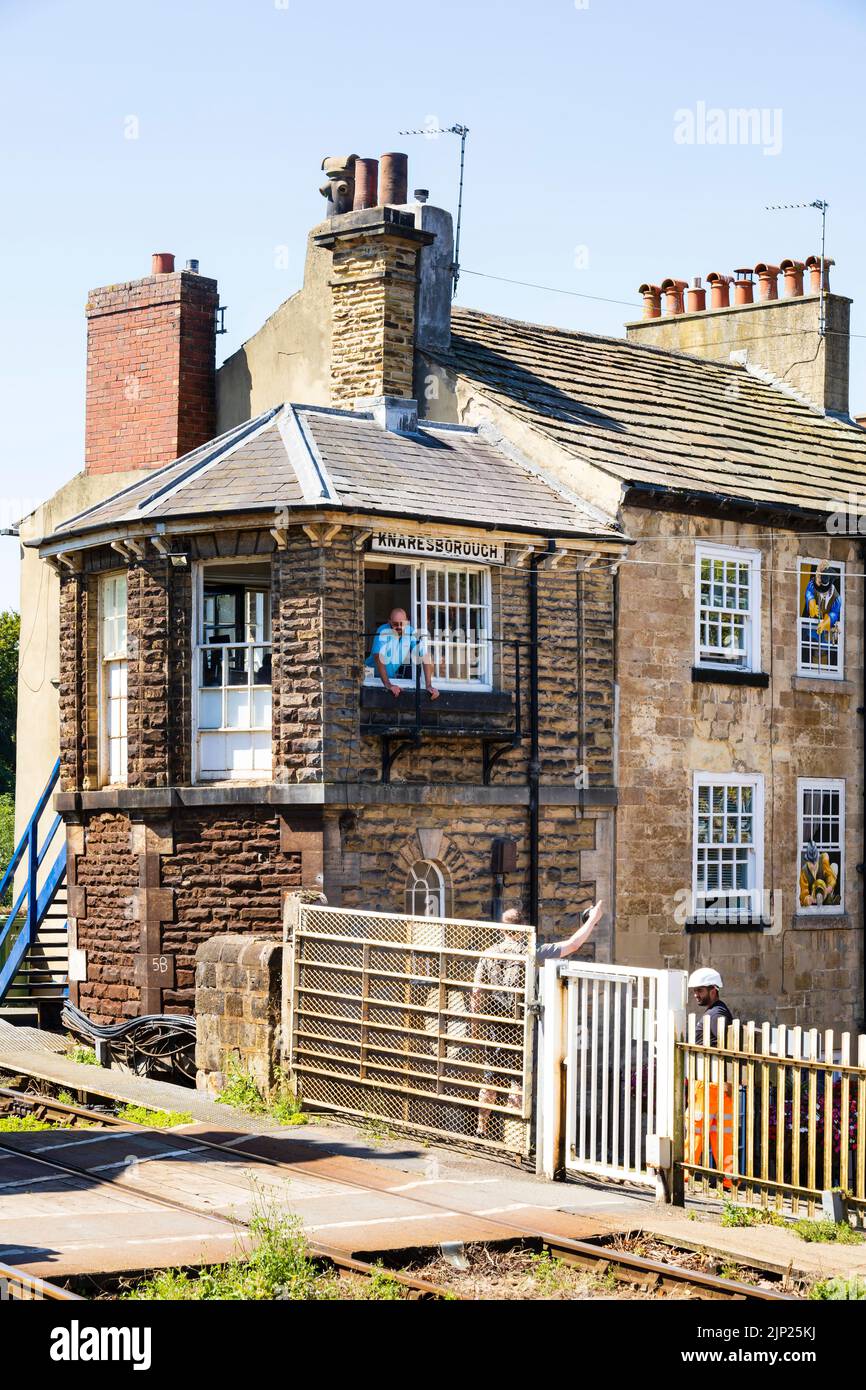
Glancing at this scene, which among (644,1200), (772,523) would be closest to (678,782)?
(772,523)

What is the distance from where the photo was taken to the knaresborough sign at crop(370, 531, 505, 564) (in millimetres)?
19859

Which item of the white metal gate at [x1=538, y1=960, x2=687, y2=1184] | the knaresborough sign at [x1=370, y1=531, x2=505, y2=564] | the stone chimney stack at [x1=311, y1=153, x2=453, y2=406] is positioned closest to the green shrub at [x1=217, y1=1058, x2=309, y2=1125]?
the white metal gate at [x1=538, y1=960, x2=687, y2=1184]

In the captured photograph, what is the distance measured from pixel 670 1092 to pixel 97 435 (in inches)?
655

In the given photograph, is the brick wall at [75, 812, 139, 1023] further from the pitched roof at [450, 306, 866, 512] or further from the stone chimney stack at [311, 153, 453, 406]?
the pitched roof at [450, 306, 866, 512]

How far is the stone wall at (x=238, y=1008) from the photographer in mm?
17812

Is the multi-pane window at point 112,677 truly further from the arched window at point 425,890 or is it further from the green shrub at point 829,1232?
the green shrub at point 829,1232

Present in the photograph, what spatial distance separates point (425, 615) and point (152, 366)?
26.2ft

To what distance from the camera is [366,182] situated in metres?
22.9

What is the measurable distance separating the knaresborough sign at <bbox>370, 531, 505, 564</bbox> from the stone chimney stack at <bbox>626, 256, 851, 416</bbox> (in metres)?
10.6

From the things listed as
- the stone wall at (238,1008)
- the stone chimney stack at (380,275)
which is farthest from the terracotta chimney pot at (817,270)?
the stone wall at (238,1008)

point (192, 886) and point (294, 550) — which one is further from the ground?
point (294, 550)

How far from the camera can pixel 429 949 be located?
15.8 metres

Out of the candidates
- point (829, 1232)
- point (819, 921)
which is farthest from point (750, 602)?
point (829, 1232)
